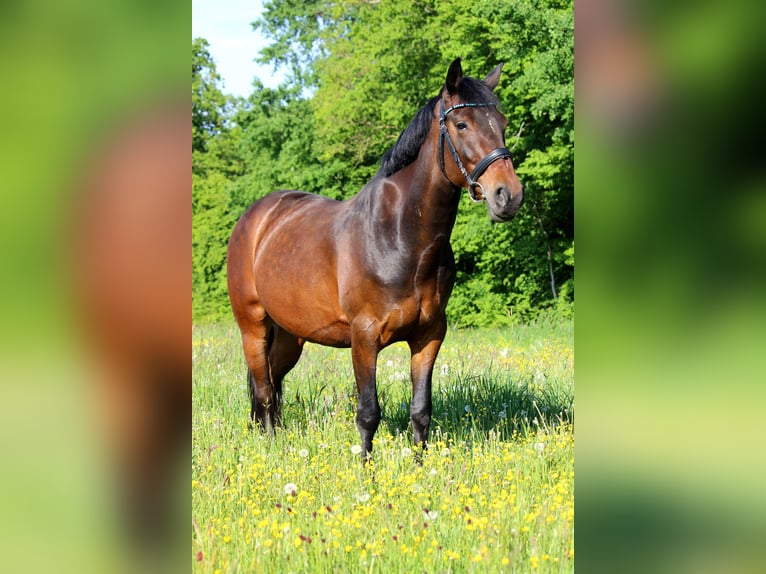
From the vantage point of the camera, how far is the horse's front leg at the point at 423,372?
4746mm

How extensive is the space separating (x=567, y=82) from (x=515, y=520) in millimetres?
12448

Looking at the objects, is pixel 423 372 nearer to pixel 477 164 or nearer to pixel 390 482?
pixel 390 482

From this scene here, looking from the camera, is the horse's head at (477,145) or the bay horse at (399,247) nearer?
the horse's head at (477,145)

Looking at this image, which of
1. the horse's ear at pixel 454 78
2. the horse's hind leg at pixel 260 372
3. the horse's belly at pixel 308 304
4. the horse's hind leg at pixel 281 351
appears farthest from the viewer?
the horse's hind leg at pixel 281 351

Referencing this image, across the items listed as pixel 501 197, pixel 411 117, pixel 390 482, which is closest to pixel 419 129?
pixel 501 197

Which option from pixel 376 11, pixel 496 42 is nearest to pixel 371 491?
pixel 496 42

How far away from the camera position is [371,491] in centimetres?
395

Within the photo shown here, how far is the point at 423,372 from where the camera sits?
4.75 m

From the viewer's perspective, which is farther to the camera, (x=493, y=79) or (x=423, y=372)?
(x=423, y=372)

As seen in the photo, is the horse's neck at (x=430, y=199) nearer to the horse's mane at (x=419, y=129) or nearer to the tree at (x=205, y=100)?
the horse's mane at (x=419, y=129)

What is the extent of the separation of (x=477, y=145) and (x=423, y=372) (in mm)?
1577

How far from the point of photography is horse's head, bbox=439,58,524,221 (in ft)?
12.4
